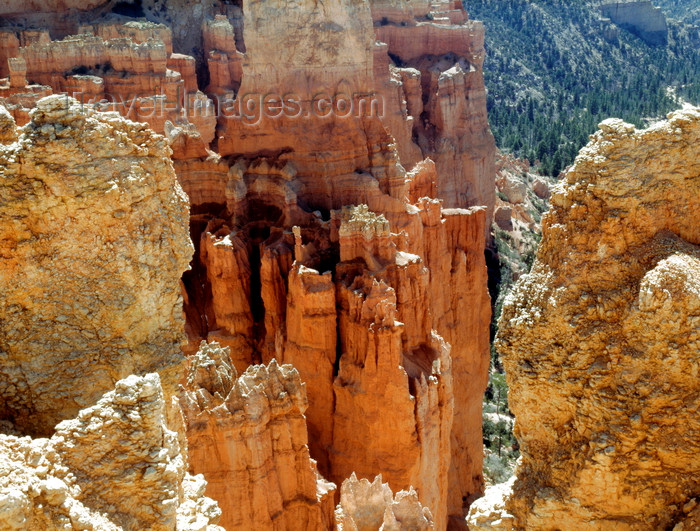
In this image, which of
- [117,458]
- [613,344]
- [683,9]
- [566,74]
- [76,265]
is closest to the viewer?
[117,458]

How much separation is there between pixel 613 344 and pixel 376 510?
5.33m

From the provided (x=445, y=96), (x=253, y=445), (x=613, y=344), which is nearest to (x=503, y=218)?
(x=445, y=96)

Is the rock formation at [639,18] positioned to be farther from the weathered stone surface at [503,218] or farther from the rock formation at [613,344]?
the rock formation at [613,344]

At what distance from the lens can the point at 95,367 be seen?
17.0 feet

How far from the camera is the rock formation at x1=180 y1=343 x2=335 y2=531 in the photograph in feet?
30.8

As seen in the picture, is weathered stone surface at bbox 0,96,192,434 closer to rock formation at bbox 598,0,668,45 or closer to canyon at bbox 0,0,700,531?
canyon at bbox 0,0,700,531

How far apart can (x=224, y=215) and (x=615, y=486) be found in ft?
40.9

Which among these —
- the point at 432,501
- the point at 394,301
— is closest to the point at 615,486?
the point at 394,301

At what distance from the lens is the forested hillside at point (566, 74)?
50781mm

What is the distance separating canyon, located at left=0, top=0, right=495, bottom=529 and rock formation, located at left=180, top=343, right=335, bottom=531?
26mm

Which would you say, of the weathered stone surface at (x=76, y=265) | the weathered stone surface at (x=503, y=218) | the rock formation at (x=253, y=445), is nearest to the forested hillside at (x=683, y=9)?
the weathered stone surface at (x=503, y=218)

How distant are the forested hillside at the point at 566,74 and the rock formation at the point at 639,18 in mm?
1442

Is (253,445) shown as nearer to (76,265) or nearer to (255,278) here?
(76,265)

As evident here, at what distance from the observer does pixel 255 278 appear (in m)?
15.5
